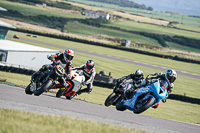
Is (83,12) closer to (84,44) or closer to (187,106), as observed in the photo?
(84,44)

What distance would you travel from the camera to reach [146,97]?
41.3 ft

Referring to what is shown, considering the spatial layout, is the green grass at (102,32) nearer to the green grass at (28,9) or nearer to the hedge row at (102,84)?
the green grass at (28,9)

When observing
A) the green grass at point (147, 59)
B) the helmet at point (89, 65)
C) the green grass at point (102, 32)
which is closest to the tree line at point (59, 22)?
the green grass at point (102, 32)

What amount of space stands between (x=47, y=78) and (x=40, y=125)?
4.71m

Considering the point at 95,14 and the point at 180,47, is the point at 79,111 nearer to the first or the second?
the point at 180,47

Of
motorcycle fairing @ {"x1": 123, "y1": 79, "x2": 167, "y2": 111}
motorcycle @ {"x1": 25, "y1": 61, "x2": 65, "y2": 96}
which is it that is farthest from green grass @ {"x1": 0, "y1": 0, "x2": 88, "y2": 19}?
motorcycle fairing @ {"x1": 123, "y1": 79, "x2": 167, "y2": 111}

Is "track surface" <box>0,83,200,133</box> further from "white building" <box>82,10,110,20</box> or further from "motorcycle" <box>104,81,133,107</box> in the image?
"white building" <box>82,10,110,20</box>

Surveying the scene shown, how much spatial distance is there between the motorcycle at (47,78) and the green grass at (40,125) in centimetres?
317

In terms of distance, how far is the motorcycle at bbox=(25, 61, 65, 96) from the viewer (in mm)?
12477

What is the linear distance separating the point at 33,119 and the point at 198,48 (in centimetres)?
10951

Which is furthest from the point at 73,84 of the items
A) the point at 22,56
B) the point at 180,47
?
the point at 180,47

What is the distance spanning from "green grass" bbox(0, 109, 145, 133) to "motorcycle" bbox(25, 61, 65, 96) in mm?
3169

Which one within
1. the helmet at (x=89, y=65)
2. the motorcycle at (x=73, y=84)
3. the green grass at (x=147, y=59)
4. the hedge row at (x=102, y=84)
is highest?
the helmet at (x=89, y=65)

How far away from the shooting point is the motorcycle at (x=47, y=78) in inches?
491
